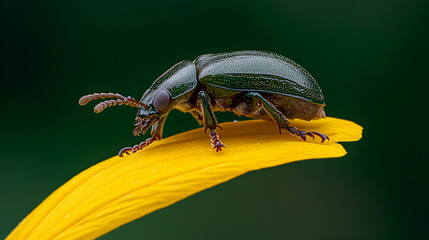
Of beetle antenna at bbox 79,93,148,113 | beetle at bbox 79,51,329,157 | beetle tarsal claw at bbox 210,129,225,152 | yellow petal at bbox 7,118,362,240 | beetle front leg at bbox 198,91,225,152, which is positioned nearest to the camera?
yellow petal at bbox 7,118,362,240

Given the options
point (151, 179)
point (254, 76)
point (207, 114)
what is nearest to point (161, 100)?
point (207, 114)

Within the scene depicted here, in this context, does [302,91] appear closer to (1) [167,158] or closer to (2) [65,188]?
(1) [167,158]

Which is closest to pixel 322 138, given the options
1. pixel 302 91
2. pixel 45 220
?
pixel 302 91

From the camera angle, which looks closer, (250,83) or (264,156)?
(264,156)

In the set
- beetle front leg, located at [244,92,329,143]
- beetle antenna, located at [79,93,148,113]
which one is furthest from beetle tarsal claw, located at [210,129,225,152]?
beetle antenna, located at [79,93,148,113]

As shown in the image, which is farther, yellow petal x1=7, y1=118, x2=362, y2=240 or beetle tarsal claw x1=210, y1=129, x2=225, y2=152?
beetle tarsal claw x1=210, y1=129, x2=225, y2=152

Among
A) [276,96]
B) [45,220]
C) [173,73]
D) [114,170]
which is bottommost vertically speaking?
[45,220]

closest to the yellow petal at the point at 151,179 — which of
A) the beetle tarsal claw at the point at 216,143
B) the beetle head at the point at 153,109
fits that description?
the beetle tarsal claw at the point at 216,143

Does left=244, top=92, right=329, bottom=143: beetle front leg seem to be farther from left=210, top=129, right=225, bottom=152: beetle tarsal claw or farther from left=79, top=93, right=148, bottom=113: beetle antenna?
left=79, top=93, right=148, bottom=113: beetle antenna

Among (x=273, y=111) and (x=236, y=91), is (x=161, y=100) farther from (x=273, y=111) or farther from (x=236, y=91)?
(x=273, y=111)

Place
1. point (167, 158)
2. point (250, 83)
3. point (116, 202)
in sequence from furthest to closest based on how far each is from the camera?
point (250, 83) < point (167, 158) < point (116, 202)
